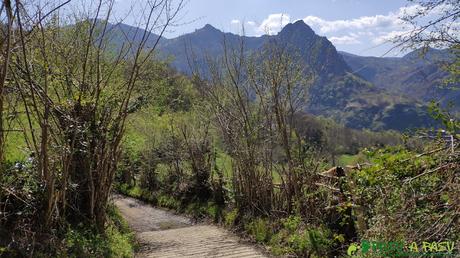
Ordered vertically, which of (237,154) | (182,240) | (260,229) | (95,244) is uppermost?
(237,154)

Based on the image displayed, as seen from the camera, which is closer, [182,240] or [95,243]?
[95,243]

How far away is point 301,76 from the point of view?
295 inches

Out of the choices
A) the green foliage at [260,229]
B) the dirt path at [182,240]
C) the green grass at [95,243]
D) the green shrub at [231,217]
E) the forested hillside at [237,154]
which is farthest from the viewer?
the green shrub at [231,217]

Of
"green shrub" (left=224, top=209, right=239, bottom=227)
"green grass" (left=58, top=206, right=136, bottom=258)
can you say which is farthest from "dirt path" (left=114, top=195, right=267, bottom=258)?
"green grass" (left=58, top=206, right=136, bottom=258)

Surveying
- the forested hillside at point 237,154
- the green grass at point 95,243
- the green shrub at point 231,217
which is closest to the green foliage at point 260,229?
the forested hillside at point 237,154

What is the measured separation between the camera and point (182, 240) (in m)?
7.95

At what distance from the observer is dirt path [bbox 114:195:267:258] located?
6.79 meters

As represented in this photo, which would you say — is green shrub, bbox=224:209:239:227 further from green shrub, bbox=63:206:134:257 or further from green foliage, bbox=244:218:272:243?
green shrub, bbox=63:206:134:257

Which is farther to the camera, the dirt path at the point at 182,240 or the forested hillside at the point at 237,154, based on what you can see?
the dirt path at the point at 182,240

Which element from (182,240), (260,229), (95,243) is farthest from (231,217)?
(95,243)

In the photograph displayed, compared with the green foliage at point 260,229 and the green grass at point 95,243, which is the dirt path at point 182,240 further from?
the green grass at point 95,243

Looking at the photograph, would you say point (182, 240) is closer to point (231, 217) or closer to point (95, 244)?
point (231, 217)

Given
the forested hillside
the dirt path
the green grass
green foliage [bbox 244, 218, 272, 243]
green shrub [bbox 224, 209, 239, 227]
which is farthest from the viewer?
green shrub [bbox 224, 209, 239, 227]

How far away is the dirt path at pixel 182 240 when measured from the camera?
679cm
